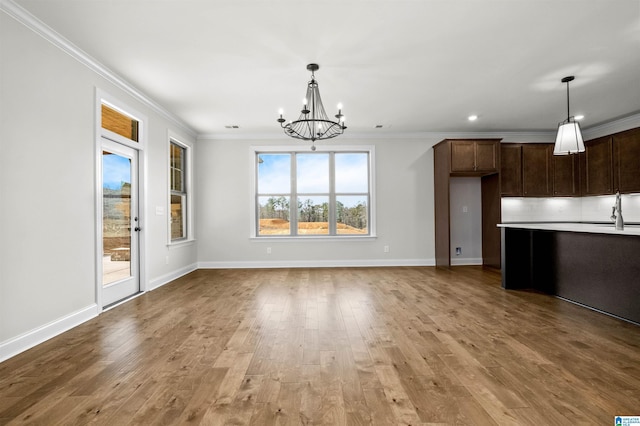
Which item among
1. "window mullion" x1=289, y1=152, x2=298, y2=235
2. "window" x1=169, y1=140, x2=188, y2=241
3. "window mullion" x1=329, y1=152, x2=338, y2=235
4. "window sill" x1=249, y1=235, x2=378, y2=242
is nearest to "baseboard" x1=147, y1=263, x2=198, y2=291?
"window" x1=169, y1=140, x2=188, y2=241

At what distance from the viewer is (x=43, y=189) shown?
112 inches

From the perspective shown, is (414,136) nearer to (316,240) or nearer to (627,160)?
(316,240)

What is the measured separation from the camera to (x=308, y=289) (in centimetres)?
463

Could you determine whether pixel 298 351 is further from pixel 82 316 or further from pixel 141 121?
pixel 141 121

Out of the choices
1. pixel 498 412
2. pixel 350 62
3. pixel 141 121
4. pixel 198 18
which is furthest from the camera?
pixel 141 121

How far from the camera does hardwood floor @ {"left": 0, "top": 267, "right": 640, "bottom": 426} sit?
5.68 ft

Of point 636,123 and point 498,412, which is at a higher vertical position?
point 636,123

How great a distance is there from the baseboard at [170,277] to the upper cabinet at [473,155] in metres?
5.15

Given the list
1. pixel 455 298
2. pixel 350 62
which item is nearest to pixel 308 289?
pixel 455 298

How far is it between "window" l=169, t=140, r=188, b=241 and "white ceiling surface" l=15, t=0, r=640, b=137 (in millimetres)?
1007

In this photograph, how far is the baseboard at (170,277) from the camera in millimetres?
4790

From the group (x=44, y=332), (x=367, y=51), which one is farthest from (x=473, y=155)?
(x=44, y=332)

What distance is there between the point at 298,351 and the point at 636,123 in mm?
6843

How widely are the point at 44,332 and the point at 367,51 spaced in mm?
3874
